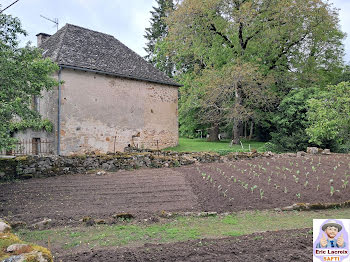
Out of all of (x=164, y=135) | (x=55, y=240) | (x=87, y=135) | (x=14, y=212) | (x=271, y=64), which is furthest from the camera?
(x=271, y=64)

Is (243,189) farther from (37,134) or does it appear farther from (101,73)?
(37,134)

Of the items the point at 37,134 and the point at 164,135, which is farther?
the point at 164,135

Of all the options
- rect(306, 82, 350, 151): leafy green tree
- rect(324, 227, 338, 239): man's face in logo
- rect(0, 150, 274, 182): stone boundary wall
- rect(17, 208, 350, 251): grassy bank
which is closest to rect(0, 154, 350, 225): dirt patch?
rect(17, 208, 350, 251): grassy bank

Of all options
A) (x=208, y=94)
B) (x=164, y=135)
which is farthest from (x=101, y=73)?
(x=208, y=94)

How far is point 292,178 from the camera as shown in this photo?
10.0 m

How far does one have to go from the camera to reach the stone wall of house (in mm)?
15945

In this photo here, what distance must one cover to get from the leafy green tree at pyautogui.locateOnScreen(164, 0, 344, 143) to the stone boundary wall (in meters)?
6.85

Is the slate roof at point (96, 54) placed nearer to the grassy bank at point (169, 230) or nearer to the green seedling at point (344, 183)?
the grassy bank at point (169, 230)

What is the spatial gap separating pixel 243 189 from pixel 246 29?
17.0 metres

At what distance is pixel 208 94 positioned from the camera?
21375 mm

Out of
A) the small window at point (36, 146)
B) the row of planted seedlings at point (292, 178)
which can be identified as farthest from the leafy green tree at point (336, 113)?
the small window at point (36, 146)

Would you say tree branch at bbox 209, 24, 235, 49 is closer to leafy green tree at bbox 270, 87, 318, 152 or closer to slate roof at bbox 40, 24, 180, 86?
slate roof at bbox 40, 24, 180, 86

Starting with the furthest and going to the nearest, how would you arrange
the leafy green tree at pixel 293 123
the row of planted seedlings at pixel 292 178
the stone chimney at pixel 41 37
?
1. the stone chimney at pixel 41 37
2. the leafy green tree at pixel 293 123
3. the row of planted seedlings at pixel 292 178

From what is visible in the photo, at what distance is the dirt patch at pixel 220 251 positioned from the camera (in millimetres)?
3885
